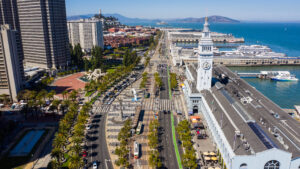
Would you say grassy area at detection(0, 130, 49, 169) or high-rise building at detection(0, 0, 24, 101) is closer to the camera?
grassy area at detection(0, 130, 49, 169)

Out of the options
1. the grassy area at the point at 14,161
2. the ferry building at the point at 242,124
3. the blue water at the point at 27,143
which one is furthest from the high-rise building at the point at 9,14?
the ferry building at the point at 242,124

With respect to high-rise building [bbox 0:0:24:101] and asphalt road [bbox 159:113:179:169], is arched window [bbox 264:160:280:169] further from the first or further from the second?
high-rise building [bbox 0:0:24:101]

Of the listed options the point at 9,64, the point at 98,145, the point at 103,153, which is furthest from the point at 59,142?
the point at 9,64

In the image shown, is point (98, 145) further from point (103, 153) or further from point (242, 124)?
point (242, 124)

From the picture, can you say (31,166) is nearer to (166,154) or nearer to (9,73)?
(166,154)

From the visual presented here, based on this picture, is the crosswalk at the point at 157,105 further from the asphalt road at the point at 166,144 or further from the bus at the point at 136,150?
the bus at the point at 136,150

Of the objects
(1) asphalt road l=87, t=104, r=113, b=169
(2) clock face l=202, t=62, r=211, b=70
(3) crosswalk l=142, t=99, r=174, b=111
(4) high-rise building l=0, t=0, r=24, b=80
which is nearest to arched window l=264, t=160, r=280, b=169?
(1) asphalt road l=87, t=104, r=113, b=169
